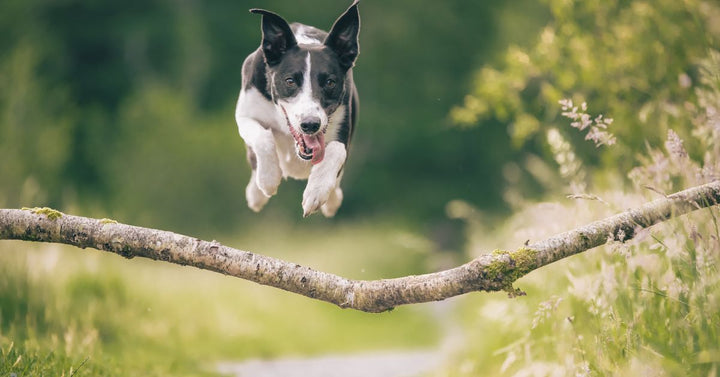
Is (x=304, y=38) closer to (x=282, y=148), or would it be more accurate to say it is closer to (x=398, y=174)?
(x=282, y=148)

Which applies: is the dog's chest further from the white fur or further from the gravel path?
the gravel path

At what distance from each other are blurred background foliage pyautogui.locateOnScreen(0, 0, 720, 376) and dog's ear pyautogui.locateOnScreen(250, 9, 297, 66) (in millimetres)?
1584

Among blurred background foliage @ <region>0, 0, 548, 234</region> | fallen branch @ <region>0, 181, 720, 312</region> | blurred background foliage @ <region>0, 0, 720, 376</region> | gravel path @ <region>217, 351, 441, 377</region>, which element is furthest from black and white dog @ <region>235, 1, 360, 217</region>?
blurred background foliage @ <region>0, 0, 548, 234</region>

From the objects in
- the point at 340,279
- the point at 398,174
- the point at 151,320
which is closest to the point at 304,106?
the point at 340,279

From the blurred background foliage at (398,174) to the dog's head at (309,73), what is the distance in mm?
1261

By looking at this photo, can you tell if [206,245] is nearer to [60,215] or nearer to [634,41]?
[60,215]

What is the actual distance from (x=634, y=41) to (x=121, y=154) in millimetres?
9934

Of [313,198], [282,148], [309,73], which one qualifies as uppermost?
[309,73]

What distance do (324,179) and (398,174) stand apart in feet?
50.9

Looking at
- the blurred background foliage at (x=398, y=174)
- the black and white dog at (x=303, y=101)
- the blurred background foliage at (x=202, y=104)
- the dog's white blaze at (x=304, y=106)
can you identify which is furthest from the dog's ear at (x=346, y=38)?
the blurred background foliage at (x=202, y=104)

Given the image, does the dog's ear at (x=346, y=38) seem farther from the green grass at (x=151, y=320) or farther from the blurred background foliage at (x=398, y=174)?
the green grass at (x=151, y=320)

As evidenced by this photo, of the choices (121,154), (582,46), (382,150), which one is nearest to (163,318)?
(582,46)

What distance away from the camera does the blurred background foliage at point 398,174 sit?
387 centimetres

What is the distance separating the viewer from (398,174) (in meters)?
19.4
